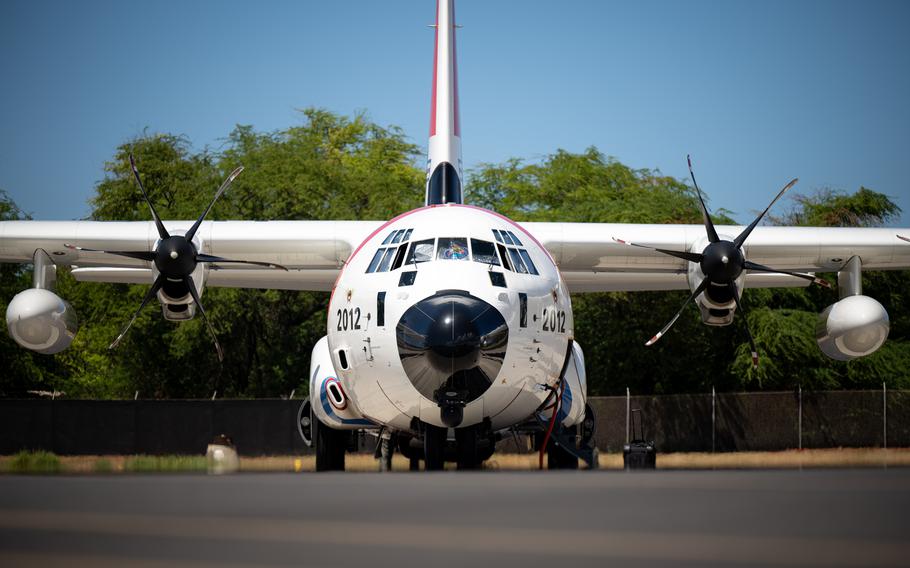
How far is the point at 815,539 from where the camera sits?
2.70 meters

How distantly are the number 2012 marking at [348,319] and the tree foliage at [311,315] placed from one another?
1930cm

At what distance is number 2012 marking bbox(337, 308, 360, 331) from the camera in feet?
36.4

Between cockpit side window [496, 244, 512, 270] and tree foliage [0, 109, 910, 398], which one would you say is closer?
cockpit side window [496, 244, 512, 270]

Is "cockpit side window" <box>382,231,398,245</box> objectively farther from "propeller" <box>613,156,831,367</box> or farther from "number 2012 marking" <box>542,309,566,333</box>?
"propeller" <box>613,156,831,367</box>

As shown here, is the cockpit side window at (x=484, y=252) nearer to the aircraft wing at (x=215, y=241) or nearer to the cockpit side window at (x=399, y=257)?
the cockpit side window at (x=399, y=257)

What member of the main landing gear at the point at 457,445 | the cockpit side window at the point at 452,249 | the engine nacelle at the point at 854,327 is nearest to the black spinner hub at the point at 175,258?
the cockpit side window at the point at 452,249

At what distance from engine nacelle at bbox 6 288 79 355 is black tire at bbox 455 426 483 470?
280 inches

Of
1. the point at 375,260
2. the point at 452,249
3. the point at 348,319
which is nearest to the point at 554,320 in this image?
the point at 452,249

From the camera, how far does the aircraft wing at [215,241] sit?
1534cm

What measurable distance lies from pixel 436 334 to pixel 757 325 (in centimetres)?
2224

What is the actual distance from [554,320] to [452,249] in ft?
4.40

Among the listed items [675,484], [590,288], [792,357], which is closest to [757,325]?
[792,357]

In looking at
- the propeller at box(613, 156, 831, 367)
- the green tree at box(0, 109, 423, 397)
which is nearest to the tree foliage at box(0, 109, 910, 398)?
the green tree at box(0, 109, 423, 397)

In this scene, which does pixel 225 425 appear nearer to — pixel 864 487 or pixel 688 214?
pixel 688 214
